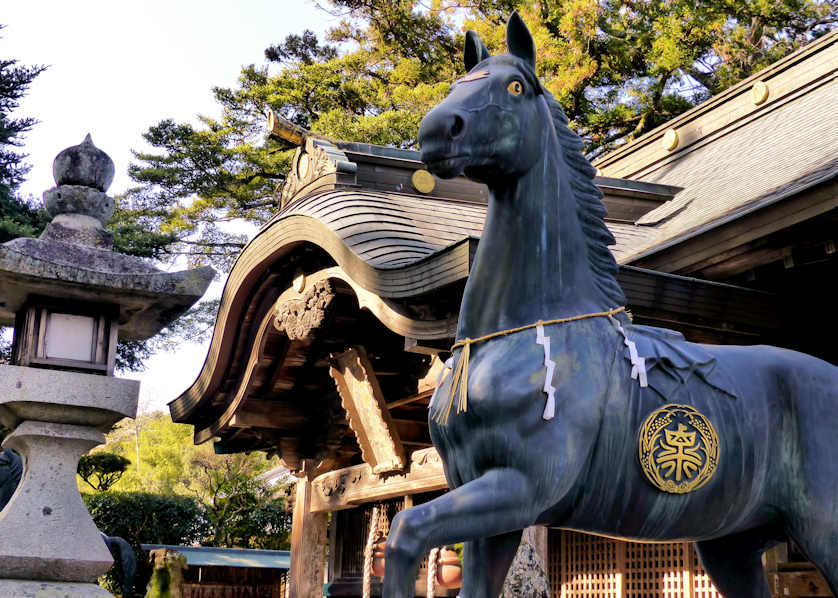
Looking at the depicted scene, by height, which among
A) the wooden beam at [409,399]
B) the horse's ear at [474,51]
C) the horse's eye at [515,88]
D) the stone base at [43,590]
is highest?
the horse's ear at [474,51]

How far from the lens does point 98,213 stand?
6414 mm

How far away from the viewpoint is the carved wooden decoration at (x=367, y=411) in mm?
7801

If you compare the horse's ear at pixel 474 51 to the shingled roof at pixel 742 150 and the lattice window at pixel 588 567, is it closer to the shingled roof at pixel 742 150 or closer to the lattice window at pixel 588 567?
the shingled roof at pixel 742 150

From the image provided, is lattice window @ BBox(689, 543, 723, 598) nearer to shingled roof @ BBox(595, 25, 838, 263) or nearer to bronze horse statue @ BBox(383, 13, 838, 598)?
shingled roof @ BBox(595, 25, 838, 263)

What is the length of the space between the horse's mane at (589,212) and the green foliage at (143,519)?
15.1m

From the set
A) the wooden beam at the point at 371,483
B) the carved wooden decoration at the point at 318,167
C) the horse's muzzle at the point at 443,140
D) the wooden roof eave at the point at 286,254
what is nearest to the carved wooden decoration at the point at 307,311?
the wooden roof eave at the point at 286,254

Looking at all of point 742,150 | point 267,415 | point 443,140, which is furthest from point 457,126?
point 742,150

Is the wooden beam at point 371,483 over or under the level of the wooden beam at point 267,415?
under

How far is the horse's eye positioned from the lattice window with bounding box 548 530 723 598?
16.3 feet

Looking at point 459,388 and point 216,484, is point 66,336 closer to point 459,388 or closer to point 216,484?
point 459,388

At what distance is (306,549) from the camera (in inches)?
374

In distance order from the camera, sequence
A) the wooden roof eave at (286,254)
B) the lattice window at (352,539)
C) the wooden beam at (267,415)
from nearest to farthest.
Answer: the wooden roof eave at (286,254) → the wooden beam at (267,415) → the lattice window at (352,539)

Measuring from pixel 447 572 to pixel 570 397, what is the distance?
5899 mm

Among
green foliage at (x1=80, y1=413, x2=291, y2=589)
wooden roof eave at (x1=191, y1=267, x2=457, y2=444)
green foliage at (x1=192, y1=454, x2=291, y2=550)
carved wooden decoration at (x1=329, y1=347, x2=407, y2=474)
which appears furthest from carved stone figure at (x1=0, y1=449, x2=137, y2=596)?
green foliage at (x1=192, y1=454, x2=291, y2=550)
